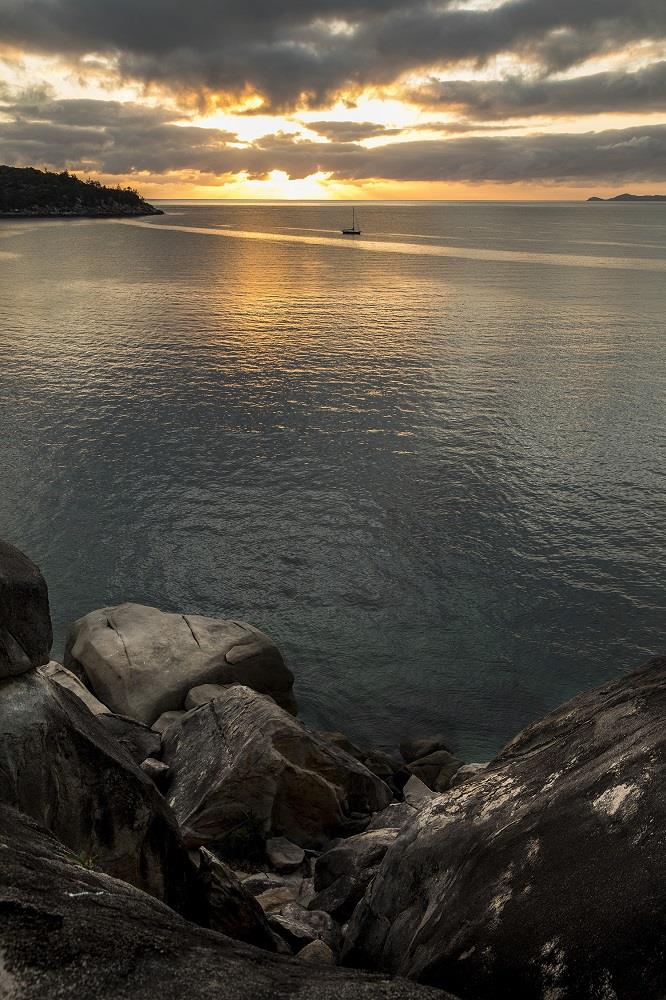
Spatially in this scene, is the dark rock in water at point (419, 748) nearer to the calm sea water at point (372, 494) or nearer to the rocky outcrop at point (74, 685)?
the calm sea water at point (372, 494)

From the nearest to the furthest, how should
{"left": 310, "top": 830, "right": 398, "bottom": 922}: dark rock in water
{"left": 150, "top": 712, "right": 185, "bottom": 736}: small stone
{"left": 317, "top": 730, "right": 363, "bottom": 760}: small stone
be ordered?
{"left": 310, "top": 830, "right": 398, "bottom": 922}: dark rock in water → {"left": 150, "top": 712, "right": 185, "bottom": 736}: small stone → {"left": 317, "top": 730, "right": 363, "bottom": 760}: small stone

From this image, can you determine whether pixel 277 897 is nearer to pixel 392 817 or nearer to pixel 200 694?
pixel 392 817

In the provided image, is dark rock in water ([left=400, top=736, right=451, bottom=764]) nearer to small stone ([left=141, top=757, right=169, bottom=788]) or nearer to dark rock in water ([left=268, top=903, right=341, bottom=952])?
small stone ([left=141, top=757, right=169, bottom=788])

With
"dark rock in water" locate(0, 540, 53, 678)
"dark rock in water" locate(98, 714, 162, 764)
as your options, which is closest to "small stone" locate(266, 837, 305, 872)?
"dark rock in water" locate(98, 714, 162, 764)

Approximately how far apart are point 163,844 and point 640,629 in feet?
71.0

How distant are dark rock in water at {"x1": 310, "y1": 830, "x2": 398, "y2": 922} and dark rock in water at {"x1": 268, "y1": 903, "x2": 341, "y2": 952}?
0.46 meters

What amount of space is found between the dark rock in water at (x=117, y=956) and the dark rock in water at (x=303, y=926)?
15.9ft

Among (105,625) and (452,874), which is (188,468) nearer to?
(105,625)

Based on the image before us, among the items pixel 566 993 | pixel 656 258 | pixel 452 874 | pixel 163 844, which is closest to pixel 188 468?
pixel 163 844

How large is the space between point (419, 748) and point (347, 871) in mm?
9079

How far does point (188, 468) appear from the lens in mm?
42656

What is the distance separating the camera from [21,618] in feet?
37.9

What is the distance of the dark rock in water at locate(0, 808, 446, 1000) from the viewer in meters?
5.40

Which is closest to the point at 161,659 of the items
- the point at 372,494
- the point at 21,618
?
the point at 21,618
